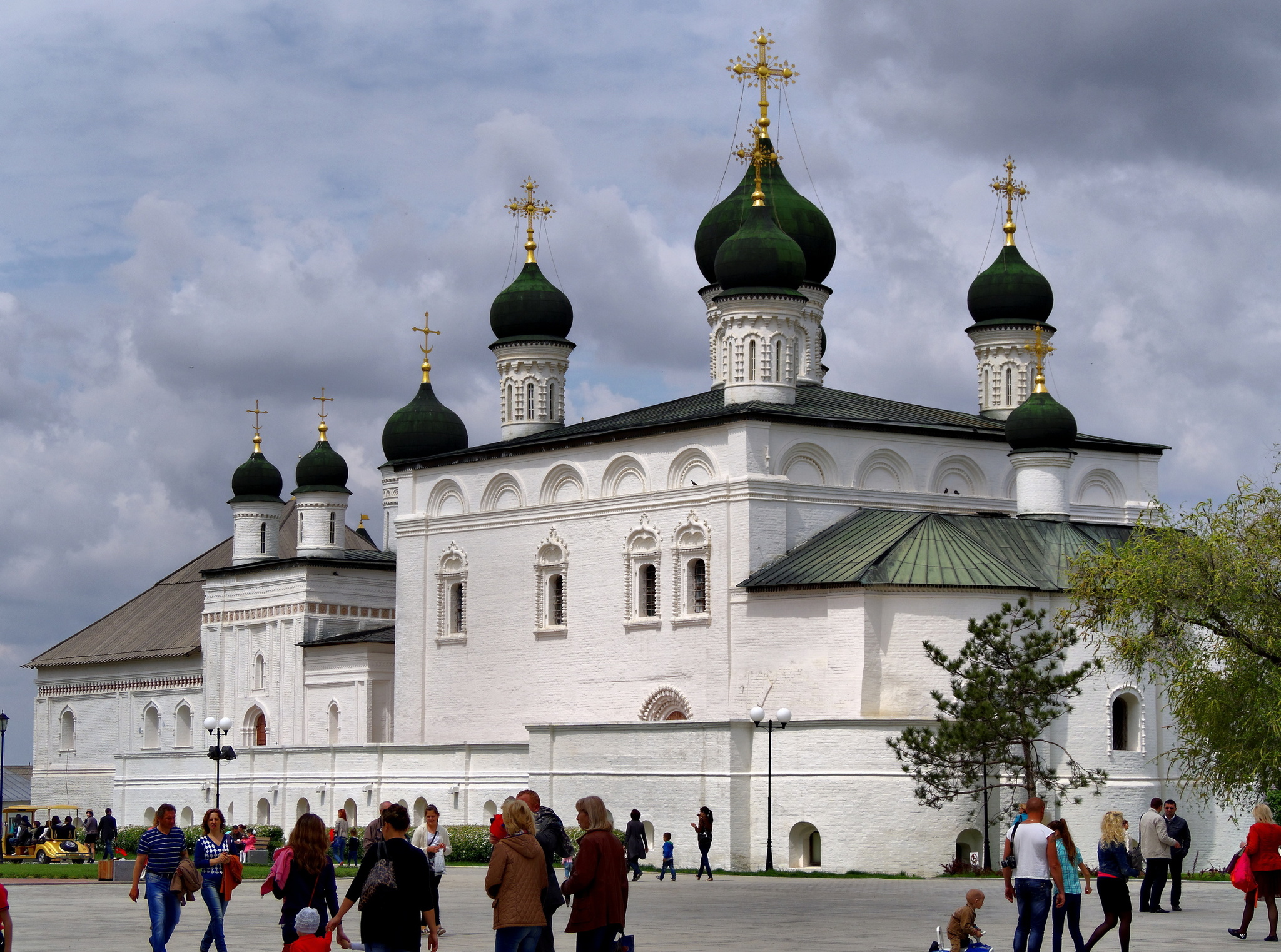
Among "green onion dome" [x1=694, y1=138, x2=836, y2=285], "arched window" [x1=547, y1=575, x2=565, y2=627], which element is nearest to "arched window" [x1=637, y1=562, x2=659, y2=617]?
"arched window" [x1=547, y1=575, x2=565, y2=627]

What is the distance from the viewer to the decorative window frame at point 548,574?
37594 millimetres

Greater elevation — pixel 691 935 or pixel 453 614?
pixel 453 614

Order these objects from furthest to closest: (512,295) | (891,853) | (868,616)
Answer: (512,295), (868,616), (891,853)

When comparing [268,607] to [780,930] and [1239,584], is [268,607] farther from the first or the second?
[780,930]

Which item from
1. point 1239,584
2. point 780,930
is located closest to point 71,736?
point 1239,584

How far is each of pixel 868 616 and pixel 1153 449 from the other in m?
10.7

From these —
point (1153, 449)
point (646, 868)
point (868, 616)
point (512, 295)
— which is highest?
point (512, 295)

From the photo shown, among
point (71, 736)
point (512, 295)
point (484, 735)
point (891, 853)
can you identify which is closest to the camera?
point (891, 853)

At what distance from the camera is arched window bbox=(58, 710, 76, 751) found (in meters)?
55.8

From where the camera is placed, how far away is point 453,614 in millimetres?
Result: 40219

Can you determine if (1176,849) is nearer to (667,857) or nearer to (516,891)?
(667,857)

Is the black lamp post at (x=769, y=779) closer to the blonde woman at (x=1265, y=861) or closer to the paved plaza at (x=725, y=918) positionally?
the paved plaza at (x=725, y=918)

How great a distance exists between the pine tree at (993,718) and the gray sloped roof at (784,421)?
6.75m

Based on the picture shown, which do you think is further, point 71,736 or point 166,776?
point 71,736
